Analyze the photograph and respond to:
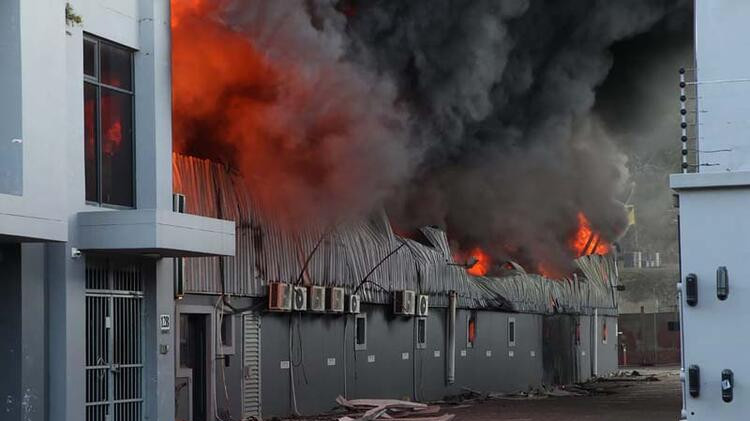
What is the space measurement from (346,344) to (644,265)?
6313cm

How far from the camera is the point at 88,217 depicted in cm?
1672

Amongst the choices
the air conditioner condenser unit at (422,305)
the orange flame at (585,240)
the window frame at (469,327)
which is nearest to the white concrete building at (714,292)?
the air conditioner condenser unit at (422,305)

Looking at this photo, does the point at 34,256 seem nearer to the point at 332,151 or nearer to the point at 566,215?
the point at 332,151

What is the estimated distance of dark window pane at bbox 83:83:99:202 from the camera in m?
17.4

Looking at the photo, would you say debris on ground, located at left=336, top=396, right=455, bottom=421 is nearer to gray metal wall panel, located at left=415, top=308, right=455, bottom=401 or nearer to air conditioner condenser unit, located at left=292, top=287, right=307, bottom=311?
air conditioner condenser unit, located at left=292, top=287, right=307, bottom=311

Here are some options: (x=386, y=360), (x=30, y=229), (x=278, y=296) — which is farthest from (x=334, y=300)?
(x=30, y=229)

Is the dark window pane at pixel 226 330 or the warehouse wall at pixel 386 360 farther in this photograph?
the warehouse wall at pixel 386 360

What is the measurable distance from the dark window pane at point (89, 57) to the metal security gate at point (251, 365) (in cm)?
684

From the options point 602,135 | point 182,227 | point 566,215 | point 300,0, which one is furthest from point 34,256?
point 566,215

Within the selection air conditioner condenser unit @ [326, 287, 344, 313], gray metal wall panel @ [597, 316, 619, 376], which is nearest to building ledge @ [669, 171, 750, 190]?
air conditioner condenser unit @ [326, 287, 344, 313]

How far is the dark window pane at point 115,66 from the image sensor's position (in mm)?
17805

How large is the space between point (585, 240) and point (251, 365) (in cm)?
2485

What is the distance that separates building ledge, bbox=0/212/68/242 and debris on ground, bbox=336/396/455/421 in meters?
8.80

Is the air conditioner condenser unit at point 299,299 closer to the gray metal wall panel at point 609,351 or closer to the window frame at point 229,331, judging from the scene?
the window frame at point 229,331
